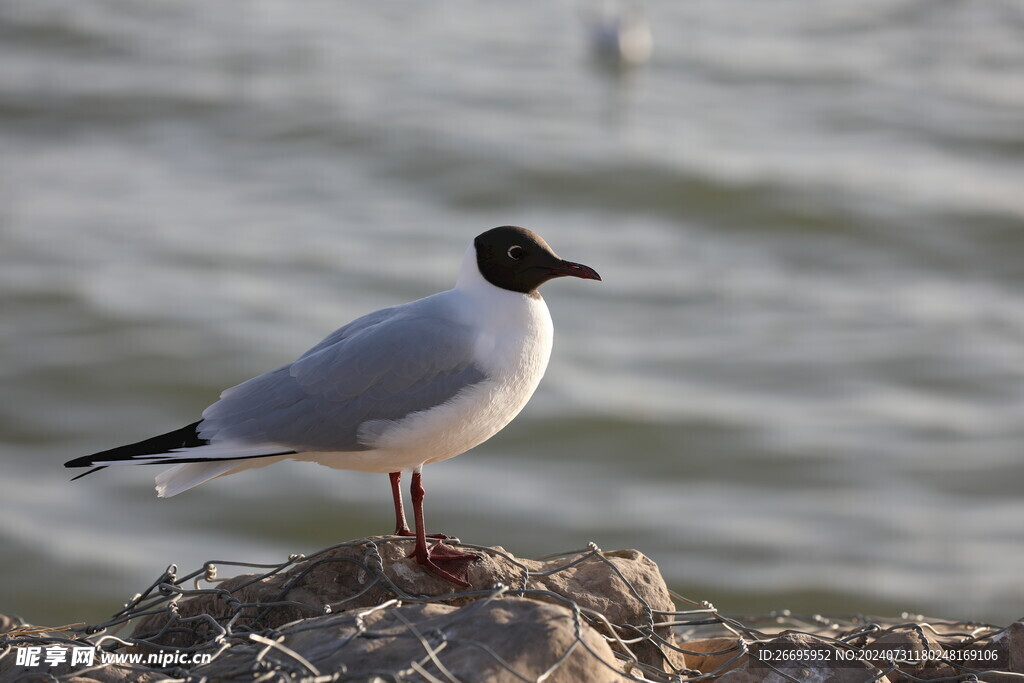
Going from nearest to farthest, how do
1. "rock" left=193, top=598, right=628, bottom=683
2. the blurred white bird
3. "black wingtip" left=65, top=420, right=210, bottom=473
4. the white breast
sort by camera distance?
"rock" left=193, top=598, right=628, bottom=683 < "black wingtip" left=65, top=420, right=210, bottom=473 < the white breast < the blurred white bird

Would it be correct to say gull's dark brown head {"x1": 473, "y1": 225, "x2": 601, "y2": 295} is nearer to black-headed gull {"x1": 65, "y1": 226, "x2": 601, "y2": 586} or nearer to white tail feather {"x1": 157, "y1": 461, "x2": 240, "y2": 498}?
black-headed gull {"x1": 65, "y1": 226, "x2": 601, "y2": 586}

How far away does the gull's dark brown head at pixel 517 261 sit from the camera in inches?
177

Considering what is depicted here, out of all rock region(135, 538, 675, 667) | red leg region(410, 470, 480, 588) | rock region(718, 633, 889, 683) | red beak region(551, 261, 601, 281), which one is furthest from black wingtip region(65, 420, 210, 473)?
rock region(718, 633, 889, 683)

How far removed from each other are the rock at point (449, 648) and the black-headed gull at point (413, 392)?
766 mm

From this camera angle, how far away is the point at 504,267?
4496mm

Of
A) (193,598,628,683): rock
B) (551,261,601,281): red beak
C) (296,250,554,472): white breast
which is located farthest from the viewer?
(551,261,601,281): red beak

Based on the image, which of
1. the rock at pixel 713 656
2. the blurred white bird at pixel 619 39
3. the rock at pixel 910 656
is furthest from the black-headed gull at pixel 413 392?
the blurred white bird at pixel 619 39

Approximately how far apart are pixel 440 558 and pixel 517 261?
106cm

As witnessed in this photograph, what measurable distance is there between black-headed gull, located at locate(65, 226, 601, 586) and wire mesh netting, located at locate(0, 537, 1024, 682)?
0.29 m

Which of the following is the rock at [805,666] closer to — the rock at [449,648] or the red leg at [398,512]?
the rock at [449,648]

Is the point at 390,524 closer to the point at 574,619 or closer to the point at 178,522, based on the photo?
the point at 178,522

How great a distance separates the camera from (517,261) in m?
4.50

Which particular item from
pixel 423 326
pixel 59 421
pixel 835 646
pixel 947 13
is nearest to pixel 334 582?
pixel 423 326

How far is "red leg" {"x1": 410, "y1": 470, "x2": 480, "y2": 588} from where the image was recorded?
14.7 feet
